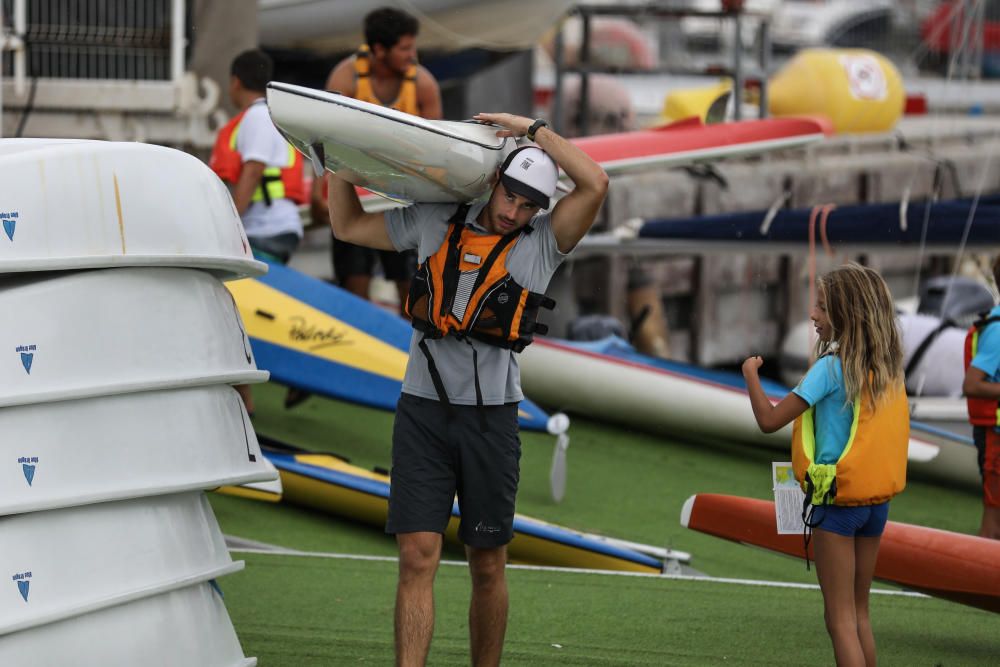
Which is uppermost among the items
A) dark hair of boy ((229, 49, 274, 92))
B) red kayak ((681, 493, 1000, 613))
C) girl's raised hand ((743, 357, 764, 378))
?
dark hair of boy ((229, 49, 274, 92))

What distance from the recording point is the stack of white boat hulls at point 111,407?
12.4ft

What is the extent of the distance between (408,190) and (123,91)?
22.2 feet

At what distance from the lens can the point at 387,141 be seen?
4.23 meters

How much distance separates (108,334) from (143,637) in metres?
0.77

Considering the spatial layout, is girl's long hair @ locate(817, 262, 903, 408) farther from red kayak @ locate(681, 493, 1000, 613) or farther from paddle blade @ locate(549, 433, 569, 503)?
paddle blade @ locate(549, 433, 569, 503)

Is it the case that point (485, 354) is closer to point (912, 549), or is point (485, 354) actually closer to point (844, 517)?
point (844, 517)

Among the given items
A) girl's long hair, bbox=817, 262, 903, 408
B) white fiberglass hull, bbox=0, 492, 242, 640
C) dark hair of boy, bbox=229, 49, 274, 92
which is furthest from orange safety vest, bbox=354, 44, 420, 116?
white fiberglass hull, bbox=0, 492, 242, 640

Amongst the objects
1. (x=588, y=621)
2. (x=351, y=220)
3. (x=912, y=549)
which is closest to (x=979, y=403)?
(x=912, y=549)

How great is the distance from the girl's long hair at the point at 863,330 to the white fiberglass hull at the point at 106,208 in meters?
1.65

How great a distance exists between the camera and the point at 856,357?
14.0 ft

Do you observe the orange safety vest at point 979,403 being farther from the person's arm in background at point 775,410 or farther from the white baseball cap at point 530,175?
the white baseball cap at point 530,175

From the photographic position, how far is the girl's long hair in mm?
4258

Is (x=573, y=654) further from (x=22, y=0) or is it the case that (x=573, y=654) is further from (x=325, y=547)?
(x=22, y=0)

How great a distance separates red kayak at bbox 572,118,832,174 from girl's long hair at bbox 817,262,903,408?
463 centimetres
